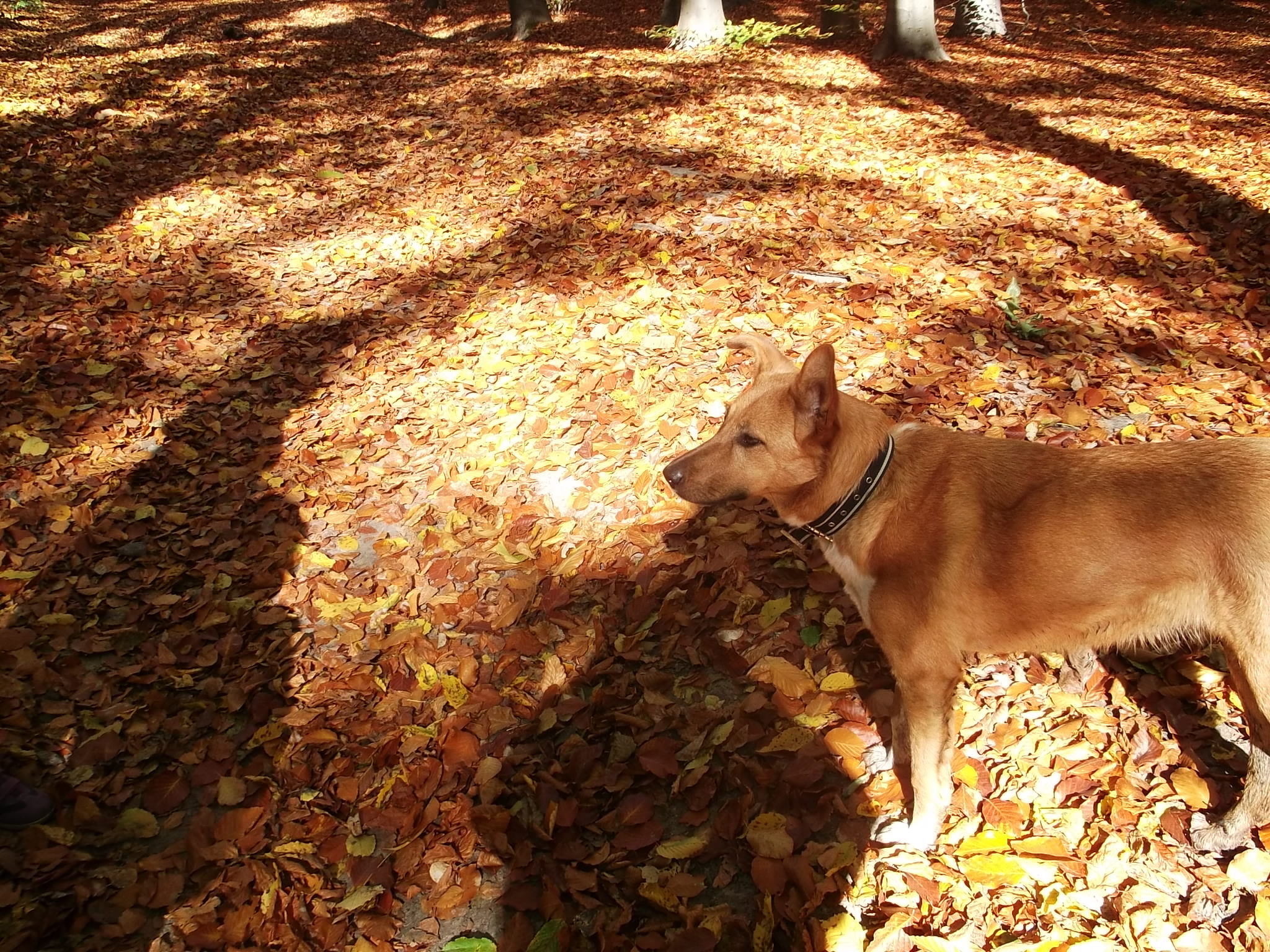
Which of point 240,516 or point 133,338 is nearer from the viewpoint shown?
point 240,516

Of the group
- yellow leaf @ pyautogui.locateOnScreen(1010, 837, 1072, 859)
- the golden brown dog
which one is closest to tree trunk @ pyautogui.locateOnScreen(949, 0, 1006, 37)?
the golden brown dog

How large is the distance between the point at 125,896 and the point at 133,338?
253 inches

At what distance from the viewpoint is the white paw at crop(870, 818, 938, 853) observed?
3262mm

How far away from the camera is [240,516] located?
5.77 meters

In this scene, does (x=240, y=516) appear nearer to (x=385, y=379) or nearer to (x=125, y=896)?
(x=385, y=379)

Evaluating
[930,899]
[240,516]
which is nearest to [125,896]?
[240,516]

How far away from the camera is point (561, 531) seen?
5246mm

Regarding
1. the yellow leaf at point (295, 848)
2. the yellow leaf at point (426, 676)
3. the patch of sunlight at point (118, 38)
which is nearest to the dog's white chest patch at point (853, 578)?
the yellow leaf at point (426, 676)

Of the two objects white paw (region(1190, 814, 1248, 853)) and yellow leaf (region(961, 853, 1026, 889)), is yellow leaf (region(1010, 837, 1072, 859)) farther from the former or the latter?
white paw (region(1190, 814, 1248, 853))

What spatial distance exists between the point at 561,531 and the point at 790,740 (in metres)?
2.28

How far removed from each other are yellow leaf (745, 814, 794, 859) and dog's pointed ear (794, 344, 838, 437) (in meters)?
1.89

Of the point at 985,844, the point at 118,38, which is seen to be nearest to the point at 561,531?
Result: the point at 985,844

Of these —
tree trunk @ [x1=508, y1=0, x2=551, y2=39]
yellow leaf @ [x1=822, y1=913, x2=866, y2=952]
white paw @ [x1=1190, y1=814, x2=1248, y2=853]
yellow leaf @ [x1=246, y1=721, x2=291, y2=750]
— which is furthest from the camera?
tree trunk @ [x1=508, y1=0, x2=551, y2=39]

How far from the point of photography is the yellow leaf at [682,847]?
3344 mm
